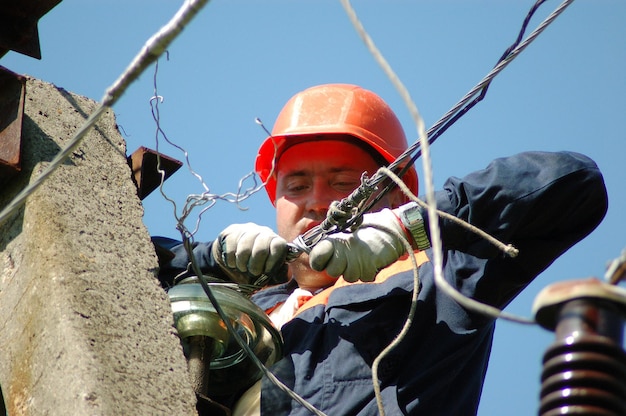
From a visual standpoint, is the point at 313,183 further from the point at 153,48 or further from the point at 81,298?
the point at 153,48

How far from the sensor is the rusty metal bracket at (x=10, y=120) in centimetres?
384

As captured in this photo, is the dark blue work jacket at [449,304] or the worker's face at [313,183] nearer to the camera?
the dark blue work jacket at [449,304]

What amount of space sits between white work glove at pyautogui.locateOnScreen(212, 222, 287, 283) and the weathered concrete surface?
497 mm

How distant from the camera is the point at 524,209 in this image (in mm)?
4277

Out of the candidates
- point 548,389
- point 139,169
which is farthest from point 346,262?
point 548,389

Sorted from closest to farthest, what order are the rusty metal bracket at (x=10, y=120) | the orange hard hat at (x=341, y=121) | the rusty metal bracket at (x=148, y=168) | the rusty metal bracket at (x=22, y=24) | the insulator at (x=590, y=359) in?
1. the insulator at (x=590, y=359)
2. the rusty metal bracket at (x=10, y=120)
3. the rusty metal bracket at (x=22, y=24)
4. the rusty metal bracket at (x=148, y=168)
5. the orange hard hat at (x=341, y=121)

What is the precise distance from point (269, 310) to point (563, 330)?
124 inches

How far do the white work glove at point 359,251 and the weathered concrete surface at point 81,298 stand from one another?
65cm

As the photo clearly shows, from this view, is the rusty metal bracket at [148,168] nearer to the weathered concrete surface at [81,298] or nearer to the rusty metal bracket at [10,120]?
the weathered concrete surface at [81,298]

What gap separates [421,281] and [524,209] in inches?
18.6

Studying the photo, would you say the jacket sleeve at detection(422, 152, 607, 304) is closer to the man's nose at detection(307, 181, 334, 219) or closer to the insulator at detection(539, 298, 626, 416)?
the man's nose at detection(307, 181, 334, 219)

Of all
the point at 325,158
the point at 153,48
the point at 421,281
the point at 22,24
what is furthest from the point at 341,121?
the point at 153,48

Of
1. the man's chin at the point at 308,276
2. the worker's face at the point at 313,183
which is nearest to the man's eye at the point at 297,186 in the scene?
the worker's face at the point at 313,183

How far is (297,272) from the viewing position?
205 inches
